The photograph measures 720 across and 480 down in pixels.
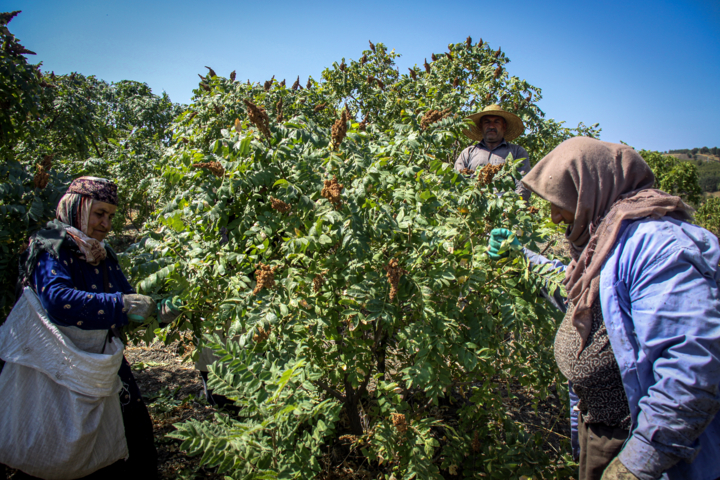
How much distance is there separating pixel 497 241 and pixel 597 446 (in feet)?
3.07

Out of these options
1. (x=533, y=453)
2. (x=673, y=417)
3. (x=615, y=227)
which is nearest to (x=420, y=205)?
(x=615, y=227)

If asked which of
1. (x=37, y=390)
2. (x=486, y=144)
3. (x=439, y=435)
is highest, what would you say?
(x=486, y=144)

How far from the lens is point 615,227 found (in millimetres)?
1226

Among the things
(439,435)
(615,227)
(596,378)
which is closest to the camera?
(615,227)

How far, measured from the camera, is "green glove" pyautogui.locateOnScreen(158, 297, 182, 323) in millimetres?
2158

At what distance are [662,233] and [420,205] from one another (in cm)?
87

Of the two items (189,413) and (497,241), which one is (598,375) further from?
(189,413)

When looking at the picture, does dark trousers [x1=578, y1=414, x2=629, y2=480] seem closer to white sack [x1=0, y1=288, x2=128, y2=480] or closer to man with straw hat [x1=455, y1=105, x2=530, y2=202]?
white sack [x1=0, y1=288, x2=128, y2=480]

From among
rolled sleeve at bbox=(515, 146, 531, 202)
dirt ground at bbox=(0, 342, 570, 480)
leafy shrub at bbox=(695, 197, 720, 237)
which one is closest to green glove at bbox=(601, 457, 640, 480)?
dirt ground at bbox=(0, 342, 570, 480)

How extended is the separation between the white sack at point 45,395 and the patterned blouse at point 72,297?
0.09 metres

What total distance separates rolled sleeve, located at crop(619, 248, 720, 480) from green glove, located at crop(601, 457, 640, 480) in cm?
3

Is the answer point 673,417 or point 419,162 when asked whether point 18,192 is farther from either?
point 673,417

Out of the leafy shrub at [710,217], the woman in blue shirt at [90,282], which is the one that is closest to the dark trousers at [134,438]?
the woman in blue shirt at [90,282]

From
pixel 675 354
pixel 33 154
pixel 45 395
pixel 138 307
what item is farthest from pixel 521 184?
pixel 33 154
